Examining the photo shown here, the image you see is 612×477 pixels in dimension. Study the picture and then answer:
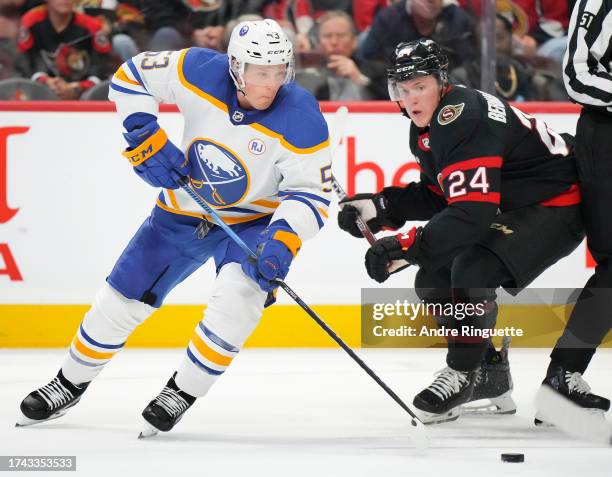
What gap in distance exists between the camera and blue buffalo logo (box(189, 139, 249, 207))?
3.10 m

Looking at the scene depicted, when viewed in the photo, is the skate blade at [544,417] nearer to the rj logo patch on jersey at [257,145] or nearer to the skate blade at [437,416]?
the skate blade at [437,416]

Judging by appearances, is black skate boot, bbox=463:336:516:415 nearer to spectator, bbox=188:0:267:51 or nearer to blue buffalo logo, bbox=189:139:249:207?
blue buffalo logo, bbox=189:139:249:207

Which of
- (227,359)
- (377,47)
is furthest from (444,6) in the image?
(227,359)

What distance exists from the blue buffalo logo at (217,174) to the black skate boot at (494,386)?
94 centimetres

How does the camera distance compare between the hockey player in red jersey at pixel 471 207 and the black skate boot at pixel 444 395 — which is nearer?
the hockey player in red jersey at pixel 471 207

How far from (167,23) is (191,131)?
1994mm

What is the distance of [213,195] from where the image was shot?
3176 millimetres

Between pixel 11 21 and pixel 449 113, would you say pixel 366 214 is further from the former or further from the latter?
pixel 11 21

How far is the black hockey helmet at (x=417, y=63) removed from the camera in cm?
311

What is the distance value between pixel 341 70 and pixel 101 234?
1.31 m

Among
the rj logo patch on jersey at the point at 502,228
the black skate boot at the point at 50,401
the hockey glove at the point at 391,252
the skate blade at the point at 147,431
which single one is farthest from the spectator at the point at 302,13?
the skate blade at the point at 147,431

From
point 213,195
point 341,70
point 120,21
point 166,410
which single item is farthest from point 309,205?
point 120,21

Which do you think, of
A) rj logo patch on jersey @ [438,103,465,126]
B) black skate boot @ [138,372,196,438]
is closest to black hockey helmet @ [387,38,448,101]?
rj logo patch on jersey @ [438,103,465,126]

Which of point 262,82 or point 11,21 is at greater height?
point 262,82
